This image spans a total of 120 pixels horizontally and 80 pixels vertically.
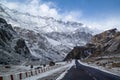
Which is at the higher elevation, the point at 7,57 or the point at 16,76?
the point at 7,57

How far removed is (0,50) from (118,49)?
8675cm

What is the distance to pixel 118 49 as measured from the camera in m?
150

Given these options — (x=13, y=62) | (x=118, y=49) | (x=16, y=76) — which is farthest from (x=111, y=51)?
(x=16, y=76)

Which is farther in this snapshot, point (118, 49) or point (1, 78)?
point (118, 49)

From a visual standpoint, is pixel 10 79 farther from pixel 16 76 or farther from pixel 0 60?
pixel 0 60

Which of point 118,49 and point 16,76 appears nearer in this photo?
point 16,76

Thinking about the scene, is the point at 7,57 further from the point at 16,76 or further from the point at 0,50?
the point at 16,76

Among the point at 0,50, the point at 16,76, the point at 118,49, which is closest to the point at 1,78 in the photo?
the point at 16,76

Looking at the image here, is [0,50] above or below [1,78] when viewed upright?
above

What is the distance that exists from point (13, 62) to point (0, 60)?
1318cm

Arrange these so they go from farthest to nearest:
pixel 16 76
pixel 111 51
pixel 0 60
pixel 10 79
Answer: pixel 0 60 < pixel 111 51 < pixel 16 76 < pixel 10 79

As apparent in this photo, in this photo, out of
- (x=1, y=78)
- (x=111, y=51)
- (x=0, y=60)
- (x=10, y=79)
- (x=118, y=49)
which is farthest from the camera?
(x=0, y=60)

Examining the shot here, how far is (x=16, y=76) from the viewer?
24.6m

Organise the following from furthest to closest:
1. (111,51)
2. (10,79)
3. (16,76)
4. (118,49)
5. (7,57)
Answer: (7,57) → (111,51) → (118,49) → (16,76) → (10,79)
